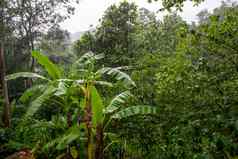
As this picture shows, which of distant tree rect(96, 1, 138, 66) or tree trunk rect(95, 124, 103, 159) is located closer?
tree trunk rect(95, 124, 103, 159)

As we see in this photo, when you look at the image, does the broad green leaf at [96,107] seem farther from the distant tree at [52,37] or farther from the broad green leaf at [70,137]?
the distant tree at [52,37]

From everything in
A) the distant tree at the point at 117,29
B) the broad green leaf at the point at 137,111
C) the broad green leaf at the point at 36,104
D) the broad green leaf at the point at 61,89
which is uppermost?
the distant tree at the point at 117,29

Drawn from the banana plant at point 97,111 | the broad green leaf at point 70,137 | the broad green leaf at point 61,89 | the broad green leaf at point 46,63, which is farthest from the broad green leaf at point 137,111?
the broad green leaf at point 46,63

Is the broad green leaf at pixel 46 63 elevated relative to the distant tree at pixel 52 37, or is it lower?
lower

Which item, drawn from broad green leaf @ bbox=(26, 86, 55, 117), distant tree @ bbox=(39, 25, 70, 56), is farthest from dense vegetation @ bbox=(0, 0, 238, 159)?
distant tree @ bbox=(39, 25, 70, 56)

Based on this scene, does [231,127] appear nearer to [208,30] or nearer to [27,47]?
[208,30]

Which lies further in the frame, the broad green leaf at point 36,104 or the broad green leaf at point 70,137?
the broad green leaf at point 70,137

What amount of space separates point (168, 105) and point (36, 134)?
322 centimetres

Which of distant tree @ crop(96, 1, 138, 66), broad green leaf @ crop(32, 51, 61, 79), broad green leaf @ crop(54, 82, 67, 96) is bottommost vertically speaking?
broad green leaf @ crop(54, 82, 67, 96)

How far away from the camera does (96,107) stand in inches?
197

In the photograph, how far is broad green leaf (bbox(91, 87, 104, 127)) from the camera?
4949mm

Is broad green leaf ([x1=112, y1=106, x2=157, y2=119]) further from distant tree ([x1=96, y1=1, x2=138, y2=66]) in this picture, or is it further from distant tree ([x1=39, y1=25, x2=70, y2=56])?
distant tree ([x1=39, y1=25, x2=70, y2=56])

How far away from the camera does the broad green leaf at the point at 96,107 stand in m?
4.95

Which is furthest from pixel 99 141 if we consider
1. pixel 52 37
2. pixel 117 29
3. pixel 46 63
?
pixel 52 37
